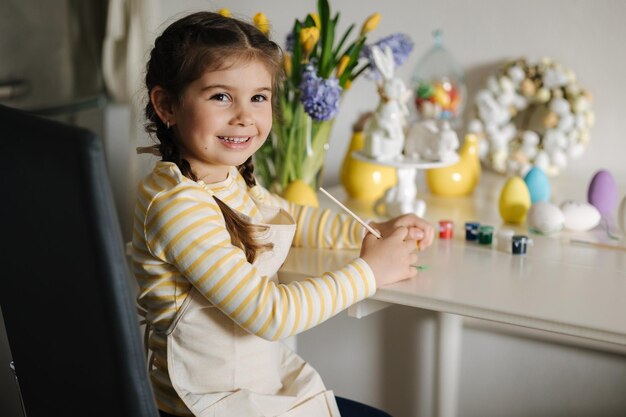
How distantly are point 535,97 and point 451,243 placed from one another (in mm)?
549

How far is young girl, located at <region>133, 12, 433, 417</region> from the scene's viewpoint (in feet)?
3.57

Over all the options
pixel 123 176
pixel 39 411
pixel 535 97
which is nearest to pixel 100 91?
pixel 123 176

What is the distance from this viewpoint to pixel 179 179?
1.11m

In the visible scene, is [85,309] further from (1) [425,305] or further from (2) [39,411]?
(1) [425,305]

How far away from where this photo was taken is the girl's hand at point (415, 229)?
1.36 m

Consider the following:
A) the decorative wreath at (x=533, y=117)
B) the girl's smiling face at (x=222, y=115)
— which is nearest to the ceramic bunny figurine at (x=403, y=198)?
the decorative wreath at (x=533, y=117)

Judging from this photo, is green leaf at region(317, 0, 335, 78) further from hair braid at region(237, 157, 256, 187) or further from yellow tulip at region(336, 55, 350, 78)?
hair braid at region(237, 157, 256, 187)

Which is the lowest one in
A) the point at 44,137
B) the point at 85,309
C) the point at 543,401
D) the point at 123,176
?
the point at 543,401

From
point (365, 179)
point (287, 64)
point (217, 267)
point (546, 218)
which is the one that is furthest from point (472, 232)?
point (217, 267)

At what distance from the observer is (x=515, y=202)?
1.57m

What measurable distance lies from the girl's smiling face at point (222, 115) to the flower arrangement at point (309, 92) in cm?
29

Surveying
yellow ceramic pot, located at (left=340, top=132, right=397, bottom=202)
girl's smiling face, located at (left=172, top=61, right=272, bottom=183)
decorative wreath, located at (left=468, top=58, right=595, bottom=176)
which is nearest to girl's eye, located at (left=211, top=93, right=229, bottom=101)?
girl's smiling face, located at (left=172, top=61, right=272, bottom=183)

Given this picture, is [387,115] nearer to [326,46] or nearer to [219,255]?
[326,46]

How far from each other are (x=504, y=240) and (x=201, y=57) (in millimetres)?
581
